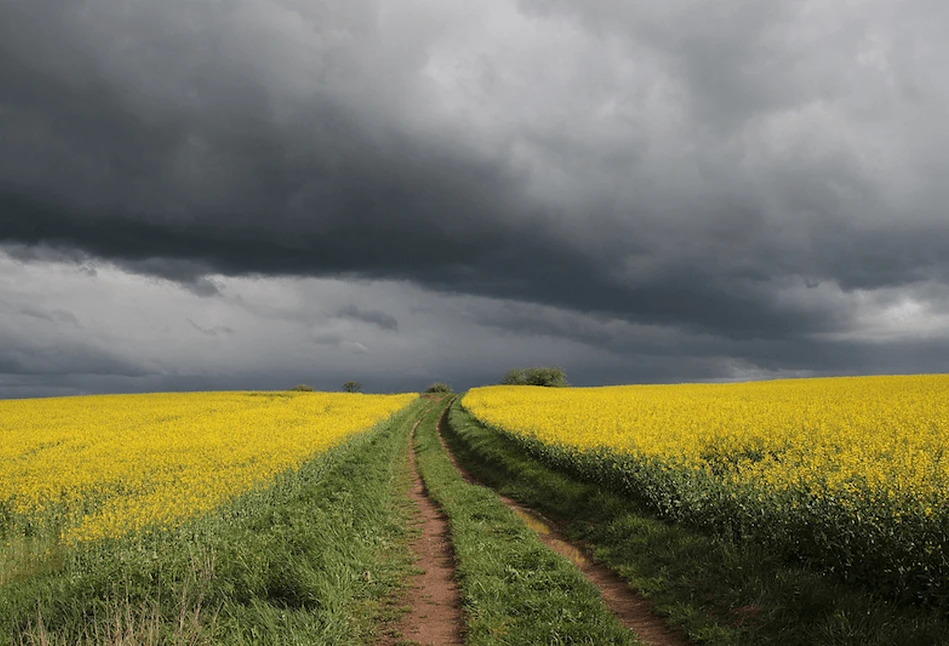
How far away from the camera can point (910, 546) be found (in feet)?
23.5

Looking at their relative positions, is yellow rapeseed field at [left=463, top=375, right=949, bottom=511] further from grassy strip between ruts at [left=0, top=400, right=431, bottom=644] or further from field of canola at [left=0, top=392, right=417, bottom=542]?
field of canola at [left=0, top=392, right=417, bottom=542]

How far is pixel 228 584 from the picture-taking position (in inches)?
316

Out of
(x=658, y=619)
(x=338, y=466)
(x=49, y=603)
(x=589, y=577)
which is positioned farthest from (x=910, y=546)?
(x=338, y=466)

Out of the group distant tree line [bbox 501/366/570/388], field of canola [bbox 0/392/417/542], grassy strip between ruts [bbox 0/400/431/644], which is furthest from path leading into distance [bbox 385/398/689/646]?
distant tree line [bbox 501/366/570/388]

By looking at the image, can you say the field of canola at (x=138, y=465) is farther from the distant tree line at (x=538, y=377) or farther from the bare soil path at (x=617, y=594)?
the distant tree line at (x=538, y=377)

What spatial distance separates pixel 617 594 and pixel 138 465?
1420 centimetres

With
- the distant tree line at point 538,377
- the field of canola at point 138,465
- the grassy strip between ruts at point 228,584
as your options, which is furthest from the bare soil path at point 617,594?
the distant tree line at point 538,377

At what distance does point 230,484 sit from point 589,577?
29.0 feet

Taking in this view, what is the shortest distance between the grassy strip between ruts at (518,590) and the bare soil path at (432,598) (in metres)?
0.18

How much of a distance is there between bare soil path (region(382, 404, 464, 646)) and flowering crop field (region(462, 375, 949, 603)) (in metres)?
4.46

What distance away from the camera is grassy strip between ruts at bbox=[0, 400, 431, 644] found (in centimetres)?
688

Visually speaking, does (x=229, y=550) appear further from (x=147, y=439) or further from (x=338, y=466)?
(x=147, y=439)

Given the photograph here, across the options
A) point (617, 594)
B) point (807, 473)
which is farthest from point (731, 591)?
point (807, 473)

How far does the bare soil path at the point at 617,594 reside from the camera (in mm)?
7113
